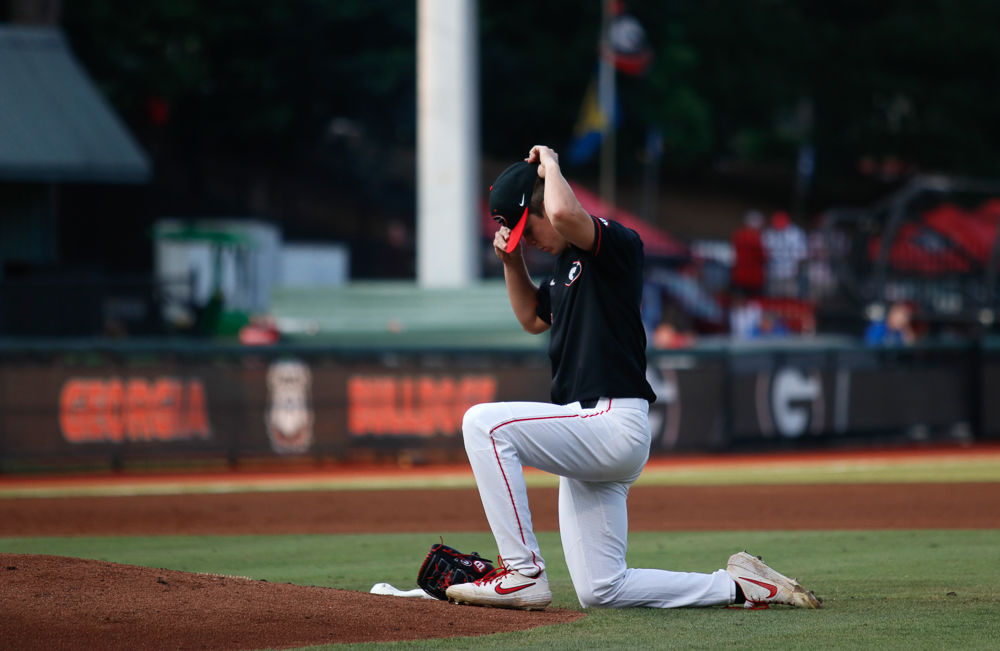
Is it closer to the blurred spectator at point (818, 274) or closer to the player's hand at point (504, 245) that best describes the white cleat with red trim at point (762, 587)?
the player's hand at point (504, 245)

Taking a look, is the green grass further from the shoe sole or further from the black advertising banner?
the black advertising banner

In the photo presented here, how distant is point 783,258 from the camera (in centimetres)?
2656

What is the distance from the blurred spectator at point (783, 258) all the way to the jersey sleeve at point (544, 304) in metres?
19.9

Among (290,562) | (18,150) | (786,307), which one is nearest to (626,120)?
(786,307)

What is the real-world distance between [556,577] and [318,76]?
112 ft

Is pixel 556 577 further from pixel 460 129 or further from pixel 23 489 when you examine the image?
pixel 460 129

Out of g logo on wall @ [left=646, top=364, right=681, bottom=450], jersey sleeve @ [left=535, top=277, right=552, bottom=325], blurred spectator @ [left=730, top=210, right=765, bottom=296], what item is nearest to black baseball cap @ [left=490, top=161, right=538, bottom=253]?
jersey sleeve @ [left=535, top=277, right=552, bottom=325]

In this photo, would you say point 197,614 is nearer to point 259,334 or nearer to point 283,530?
point 283,530

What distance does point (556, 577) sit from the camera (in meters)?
7.37

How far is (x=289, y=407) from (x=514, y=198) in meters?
10.4

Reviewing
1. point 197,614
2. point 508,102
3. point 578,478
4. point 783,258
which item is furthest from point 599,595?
point 508,102

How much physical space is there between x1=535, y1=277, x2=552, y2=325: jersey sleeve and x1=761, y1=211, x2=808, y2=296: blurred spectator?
1989 cm

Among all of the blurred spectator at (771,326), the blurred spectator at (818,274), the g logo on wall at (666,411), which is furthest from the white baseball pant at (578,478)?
the blurred spectator at (818,274)

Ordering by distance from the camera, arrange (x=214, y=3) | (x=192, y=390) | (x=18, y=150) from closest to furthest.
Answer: (x=192, y=390) → (x=18, y=150) → (x=214, y=3)
